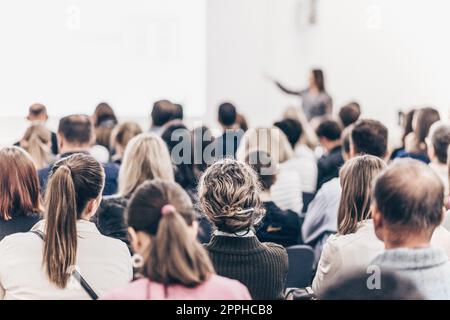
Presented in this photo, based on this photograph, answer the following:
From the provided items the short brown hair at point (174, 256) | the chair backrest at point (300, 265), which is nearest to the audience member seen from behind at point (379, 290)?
the short brown hair at point (174, 256)

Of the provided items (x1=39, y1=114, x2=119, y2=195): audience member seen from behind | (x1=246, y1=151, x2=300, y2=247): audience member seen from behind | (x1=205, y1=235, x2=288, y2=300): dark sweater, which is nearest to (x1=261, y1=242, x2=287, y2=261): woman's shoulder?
(x1=205, y1=235, x2=288, y2=300): dark sweater

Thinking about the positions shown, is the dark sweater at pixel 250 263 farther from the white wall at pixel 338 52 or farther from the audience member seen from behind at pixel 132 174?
the white wall at pixel 338 52

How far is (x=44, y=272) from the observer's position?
2.53 meters

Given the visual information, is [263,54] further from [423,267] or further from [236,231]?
[423,267]

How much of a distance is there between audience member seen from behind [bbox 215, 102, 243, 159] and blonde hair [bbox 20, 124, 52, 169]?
3.81 feet

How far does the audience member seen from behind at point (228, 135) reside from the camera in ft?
18.4

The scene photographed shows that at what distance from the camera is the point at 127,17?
8977mm

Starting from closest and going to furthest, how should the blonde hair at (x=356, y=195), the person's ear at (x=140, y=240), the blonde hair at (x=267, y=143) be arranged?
the person's ear at (x=140, y=240)
the blonde hair at (x=356, y=195)
the blonde hair at (x=267, y=143)

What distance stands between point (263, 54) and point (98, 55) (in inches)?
108

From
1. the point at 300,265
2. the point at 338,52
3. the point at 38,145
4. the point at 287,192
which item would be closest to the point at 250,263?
the point at 300,265

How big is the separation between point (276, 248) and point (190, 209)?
79cm

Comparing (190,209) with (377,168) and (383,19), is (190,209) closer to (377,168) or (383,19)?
(377,168)

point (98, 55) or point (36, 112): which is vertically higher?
point (98, 55)

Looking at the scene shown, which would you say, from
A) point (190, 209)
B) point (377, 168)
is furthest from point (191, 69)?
point (190, 209)
